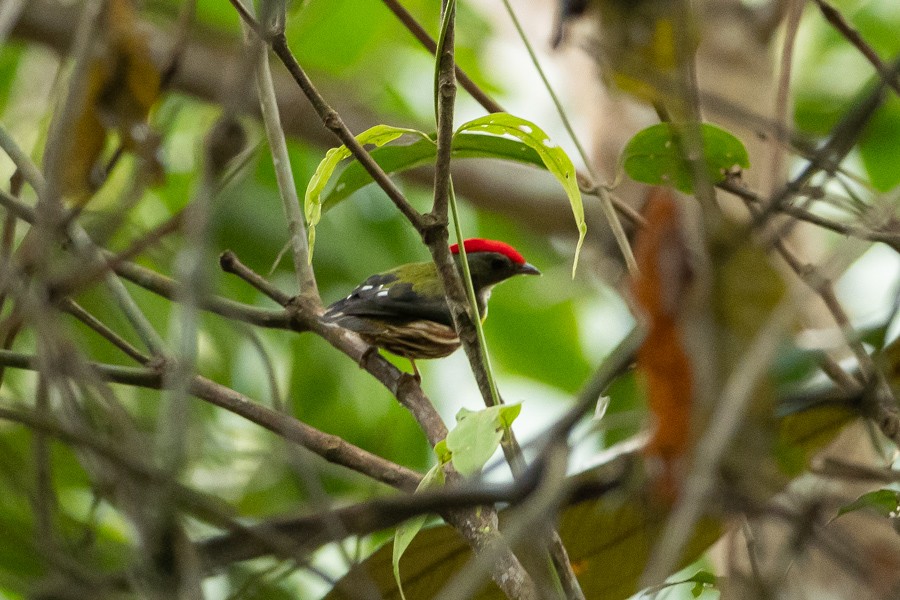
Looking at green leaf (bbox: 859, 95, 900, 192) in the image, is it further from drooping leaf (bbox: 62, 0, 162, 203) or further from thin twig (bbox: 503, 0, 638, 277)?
drooping leaf (bbox: 62, 0, 162, 203)

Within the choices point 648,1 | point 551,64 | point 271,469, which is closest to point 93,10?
point 648,1

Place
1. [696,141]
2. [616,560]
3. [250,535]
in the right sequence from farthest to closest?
[616,560] → [696,141] → [250,535]

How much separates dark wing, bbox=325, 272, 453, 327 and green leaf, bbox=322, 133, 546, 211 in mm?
1491

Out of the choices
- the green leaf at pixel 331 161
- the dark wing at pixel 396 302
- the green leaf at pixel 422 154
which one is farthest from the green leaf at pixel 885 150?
the green leaf at pixel 331 161

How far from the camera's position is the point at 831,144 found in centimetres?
92

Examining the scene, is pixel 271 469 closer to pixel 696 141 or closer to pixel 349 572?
pixel 349 572

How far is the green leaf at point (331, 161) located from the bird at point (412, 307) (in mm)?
1529

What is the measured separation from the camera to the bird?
3.68 m

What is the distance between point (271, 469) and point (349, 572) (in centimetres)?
179

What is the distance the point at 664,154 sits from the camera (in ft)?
7.05

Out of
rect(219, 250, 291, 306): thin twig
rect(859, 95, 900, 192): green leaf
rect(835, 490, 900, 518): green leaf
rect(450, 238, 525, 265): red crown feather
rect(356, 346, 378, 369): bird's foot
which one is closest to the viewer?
rect(835, 490, 900, 518): green leaf

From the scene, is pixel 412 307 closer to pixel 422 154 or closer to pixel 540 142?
pixel 422 154

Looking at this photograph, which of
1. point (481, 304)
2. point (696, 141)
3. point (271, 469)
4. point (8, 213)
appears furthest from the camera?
point (481, 304)

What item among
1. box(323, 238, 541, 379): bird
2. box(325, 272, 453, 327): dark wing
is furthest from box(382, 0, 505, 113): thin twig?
box(325, 272, 453, 327): dark wing
